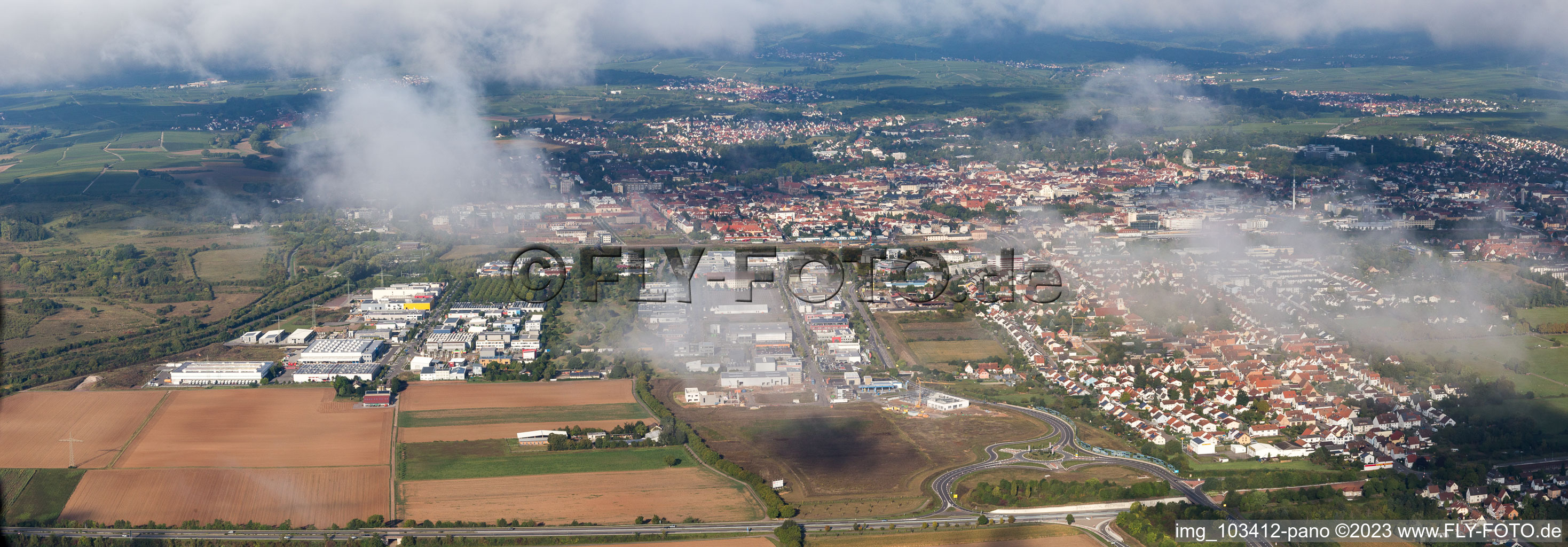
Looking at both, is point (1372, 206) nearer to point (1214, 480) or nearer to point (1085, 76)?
point (1214, 480)

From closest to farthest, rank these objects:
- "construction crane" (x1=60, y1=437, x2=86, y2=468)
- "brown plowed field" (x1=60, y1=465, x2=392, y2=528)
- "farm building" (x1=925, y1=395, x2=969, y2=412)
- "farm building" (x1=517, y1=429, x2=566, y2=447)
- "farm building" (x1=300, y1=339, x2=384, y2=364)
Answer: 1. "brown plowed field" (x1=60, y1=465, x2=392, y2=528)
2. "construction crane" (x1=60, y1=437, x2=86, y2=468)
3. "farm building" (x1=517, y1=429, x2=566, y2=447)
4. "farm building" (x1=925, y1=395, x2=969, y2=412)
5. "farm building" (x1=300, y1=339, x2=384, y2=364)

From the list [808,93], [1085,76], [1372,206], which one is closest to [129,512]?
[1372,206]

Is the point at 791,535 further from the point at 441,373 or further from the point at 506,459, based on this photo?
the point at 441,373

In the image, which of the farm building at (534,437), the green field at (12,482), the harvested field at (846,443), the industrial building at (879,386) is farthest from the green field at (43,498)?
the industrial building at (879,386)

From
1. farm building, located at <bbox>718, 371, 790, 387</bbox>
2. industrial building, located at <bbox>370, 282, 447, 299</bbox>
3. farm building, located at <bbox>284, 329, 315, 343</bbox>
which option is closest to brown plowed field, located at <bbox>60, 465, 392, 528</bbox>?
farm building, located at <bbox>718, 371, 790, 387</bbox>

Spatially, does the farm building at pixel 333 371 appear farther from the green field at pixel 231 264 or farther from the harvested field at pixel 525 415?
the green field at pixel 231 264

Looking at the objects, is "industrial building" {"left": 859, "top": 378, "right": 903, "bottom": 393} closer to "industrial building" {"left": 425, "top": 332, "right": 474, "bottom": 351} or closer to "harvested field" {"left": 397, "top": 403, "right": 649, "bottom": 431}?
"harvested field" {"left": 397, "top": 403, "right": 649, "bottom": 431}
